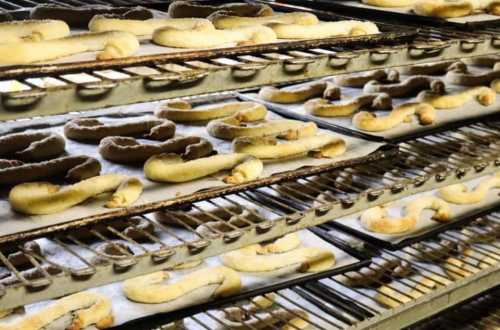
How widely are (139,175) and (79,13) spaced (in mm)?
476

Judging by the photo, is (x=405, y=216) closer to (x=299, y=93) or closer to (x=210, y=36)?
(x=299, y=93)

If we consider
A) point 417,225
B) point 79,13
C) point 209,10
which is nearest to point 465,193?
point 417,225

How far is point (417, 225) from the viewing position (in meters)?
2.81

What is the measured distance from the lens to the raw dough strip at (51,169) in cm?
193

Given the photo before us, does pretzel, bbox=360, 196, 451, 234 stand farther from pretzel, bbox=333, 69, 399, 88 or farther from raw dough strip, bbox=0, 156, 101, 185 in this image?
raw dough strip, bbox=0, 156, 101, 185

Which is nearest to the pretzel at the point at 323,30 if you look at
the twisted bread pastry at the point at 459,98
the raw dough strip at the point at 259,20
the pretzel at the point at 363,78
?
the raw dough strip at the point at 259,20

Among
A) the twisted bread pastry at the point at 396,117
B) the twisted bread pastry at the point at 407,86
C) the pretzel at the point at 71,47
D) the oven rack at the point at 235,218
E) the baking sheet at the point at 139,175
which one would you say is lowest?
the oven rack at the point at 235,218

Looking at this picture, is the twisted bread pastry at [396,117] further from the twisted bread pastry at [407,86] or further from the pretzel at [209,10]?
the pretzel at [209,10]

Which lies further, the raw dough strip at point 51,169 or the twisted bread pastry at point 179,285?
the twisted bread pastry at point 179,285

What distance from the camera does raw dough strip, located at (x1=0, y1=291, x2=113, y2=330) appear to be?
1.94 m

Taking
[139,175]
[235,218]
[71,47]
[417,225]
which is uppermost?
[71,47]

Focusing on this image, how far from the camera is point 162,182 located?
80.1 inches

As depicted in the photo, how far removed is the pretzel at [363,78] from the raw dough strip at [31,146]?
1395 mm

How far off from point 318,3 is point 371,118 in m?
0.47
